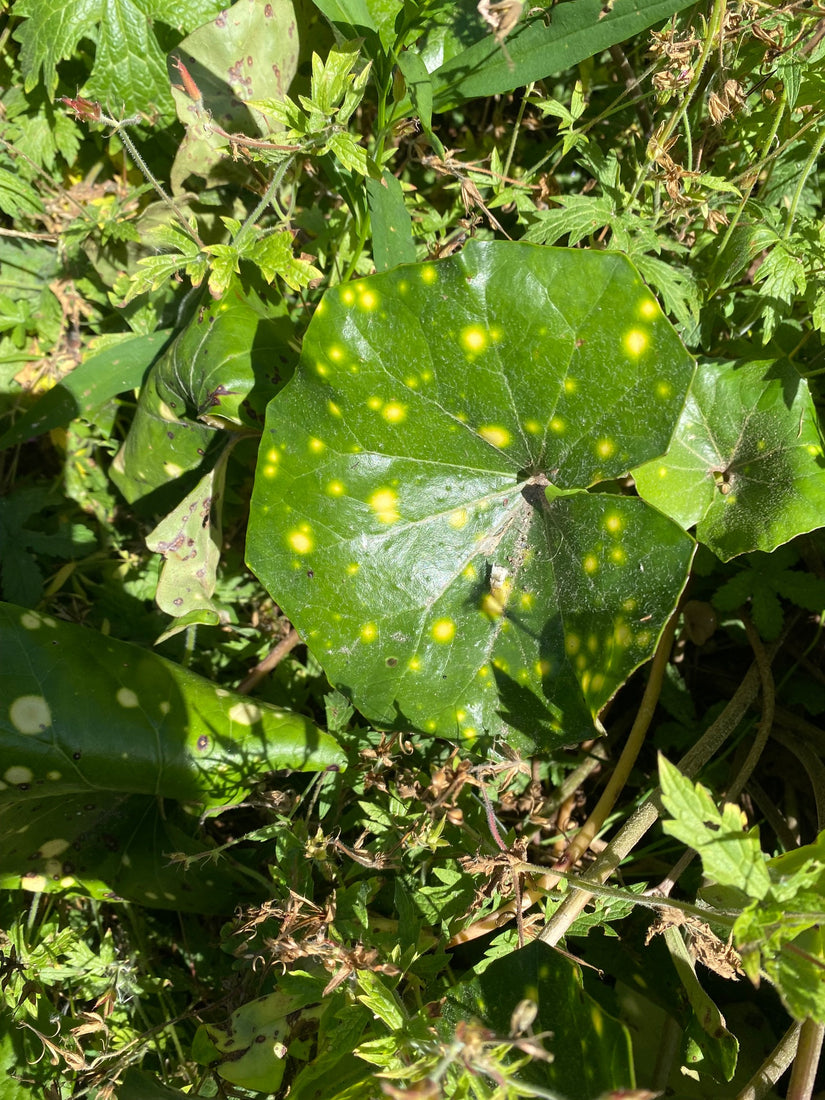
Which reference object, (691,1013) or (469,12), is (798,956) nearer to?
(691,1013)

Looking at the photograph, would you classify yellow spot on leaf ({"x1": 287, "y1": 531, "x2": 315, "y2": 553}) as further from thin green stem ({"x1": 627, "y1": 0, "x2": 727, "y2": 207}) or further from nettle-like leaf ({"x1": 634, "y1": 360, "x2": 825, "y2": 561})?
thin green stem ({"x1": 627, "y1": 0, "x2": 727, "y2": 207})

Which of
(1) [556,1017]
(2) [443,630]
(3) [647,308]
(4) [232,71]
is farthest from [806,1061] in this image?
(4) [232,71]

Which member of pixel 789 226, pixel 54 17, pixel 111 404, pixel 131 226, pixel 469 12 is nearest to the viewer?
pixel 789 226

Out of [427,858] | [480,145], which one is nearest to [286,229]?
[480,145]

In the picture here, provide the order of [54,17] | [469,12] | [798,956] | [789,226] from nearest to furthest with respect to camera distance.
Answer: [798,956]
[789,226]
[469,12]
[54,17]

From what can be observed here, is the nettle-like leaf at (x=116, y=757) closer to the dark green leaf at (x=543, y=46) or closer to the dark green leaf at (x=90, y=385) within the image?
the dark green leaf at (x=90, y=385)

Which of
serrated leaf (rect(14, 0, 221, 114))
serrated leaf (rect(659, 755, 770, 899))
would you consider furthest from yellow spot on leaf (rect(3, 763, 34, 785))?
serrated leaf (rect(14, 0, 221, 114))
